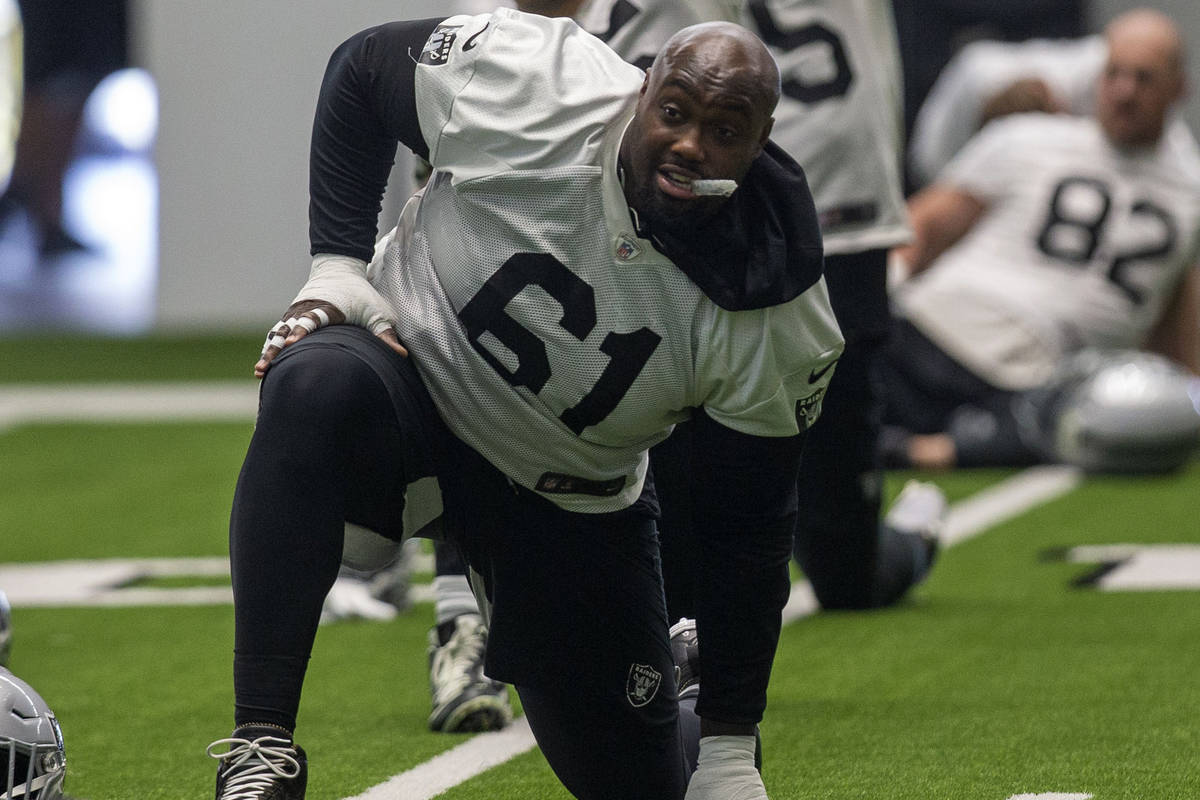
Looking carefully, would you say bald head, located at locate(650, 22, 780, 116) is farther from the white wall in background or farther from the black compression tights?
the white wall in background

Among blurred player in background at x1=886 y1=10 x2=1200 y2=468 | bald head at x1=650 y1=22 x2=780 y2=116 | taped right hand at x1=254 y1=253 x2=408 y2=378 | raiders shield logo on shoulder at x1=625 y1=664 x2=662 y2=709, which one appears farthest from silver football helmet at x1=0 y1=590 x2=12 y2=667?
blurred player in background at x1=886 y1=10 x2=1200 y2=468

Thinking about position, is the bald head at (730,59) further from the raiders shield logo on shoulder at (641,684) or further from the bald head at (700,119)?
the raiders shield logo on shoulder at (641,684)

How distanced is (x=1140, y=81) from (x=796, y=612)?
10.2 feet

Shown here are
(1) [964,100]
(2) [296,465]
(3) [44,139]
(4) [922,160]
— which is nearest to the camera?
(2) [296,465]

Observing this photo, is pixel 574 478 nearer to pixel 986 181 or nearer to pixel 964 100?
pixel 986 181

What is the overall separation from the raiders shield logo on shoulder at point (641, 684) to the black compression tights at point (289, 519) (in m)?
0.43

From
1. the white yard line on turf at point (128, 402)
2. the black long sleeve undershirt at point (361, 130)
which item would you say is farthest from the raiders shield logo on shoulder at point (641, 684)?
the white yard line on turf at point (128, 402)

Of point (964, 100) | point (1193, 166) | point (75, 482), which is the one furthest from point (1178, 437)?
point (75, 482)

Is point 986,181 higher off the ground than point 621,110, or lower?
lower

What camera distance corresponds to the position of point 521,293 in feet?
7.74

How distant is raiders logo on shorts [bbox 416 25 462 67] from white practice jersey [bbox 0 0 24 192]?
1659 cm

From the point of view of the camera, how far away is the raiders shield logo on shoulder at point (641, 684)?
99.5 inches

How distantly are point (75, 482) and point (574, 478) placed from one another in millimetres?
4706

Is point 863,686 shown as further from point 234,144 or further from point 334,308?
point 234,144
